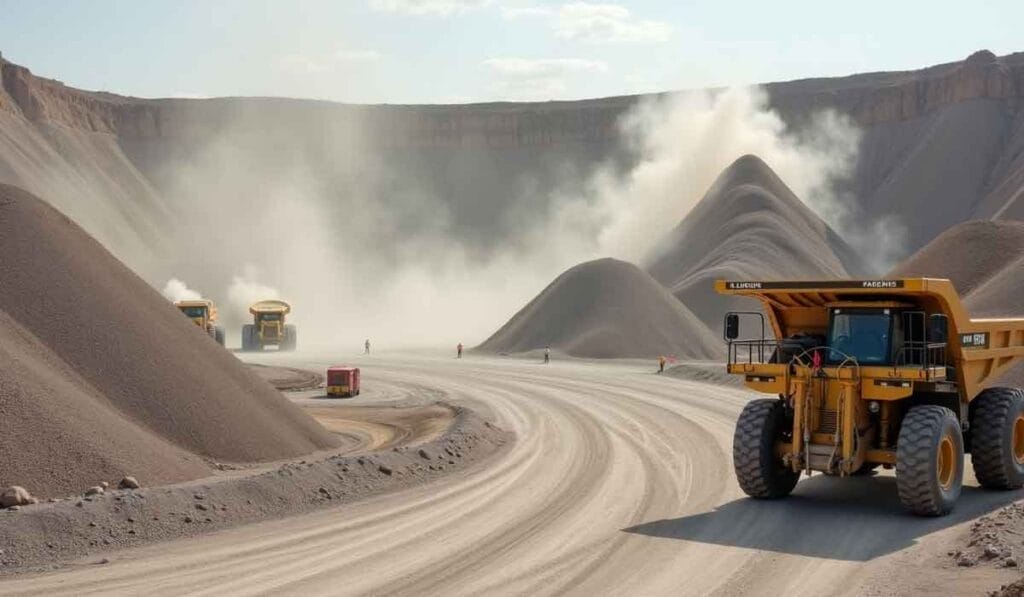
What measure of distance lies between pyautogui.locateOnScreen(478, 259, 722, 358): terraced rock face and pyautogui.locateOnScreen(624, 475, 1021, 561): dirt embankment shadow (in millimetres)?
37993

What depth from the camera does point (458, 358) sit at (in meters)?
55.8

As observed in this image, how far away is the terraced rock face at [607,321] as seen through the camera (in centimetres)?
5528

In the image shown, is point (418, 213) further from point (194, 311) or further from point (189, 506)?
point (189, 506)

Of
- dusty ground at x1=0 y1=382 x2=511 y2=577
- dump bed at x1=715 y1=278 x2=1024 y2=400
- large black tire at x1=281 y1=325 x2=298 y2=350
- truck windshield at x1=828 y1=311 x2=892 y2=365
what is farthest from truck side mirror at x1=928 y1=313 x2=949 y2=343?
large black tire at x1=281 y1=325 x2=298 y2=350

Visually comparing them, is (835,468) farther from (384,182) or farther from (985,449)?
(384,182)

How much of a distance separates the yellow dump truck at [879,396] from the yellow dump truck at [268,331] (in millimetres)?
51901

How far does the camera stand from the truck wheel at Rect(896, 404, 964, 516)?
1409 centimetres

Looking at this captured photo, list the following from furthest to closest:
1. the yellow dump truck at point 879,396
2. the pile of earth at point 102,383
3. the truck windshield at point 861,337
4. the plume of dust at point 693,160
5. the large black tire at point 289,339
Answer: the plume of dust at point 693,160 → the large black tire at point 289,339 → the pile of earth at point 102,383 → the truck windshield at point 861,337 → the yellow dump truck at point 879,396

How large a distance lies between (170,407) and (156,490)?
15.3 feet

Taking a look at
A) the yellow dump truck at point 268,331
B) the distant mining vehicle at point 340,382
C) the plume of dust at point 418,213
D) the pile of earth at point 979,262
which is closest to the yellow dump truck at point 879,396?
the distant mining vehicle at point 340,382

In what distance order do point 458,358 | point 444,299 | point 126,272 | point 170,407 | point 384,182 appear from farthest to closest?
point 384,182 → point 444,299 → point 458,358 → point 126,272 → point 170,407

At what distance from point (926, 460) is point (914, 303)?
8.57 ft

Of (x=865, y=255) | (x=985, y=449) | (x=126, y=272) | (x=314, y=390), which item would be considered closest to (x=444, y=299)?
(x=865, y=255)

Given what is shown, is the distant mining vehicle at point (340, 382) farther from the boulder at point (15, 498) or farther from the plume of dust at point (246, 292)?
the plume of dust at point (246, 292)
